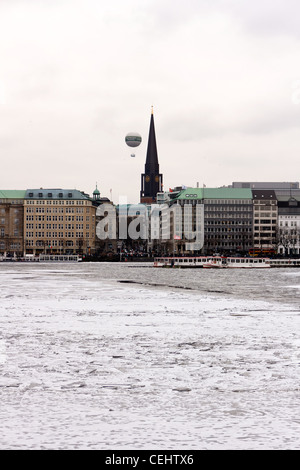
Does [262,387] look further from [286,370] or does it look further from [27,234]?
[27,234]

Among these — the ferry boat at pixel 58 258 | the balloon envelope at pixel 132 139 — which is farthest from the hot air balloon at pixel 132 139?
the ferry boat at pixel 58 258

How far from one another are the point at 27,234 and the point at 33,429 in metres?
188

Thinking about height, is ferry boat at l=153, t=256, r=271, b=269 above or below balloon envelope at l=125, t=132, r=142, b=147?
below

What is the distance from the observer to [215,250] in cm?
19888

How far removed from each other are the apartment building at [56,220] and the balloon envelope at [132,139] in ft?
205

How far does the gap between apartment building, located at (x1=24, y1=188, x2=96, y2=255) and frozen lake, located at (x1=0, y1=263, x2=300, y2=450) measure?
17304 centimetres

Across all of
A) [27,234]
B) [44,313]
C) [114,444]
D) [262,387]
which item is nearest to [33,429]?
[114,444]

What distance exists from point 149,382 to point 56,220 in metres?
186

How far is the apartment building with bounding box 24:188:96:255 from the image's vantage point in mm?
193500

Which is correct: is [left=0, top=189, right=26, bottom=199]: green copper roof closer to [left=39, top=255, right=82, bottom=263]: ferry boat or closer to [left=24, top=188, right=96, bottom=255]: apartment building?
[left=24, top=188, right=96, bottom=255]: apartment building

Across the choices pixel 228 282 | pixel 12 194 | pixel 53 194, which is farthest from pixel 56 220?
pixel 228 282

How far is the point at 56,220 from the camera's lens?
195 meters

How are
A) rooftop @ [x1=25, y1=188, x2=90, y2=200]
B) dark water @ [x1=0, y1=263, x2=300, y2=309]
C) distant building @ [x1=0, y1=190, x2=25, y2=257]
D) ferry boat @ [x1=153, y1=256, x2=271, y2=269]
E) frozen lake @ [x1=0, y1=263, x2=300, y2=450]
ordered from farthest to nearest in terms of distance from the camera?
1. rooftop @ [x1=25, y1=188, x2=90, y2=200]
2. distant building @ [x1=0, y1=190, x2=25, y2=257]
3. ferry boat @ [x1=153, y1=256, x2=271, y2=269]
4. dark water @ [x1=0, y1=263, x2=300, y2=309]
5. frozen lake @ [x1=0, y1=263, x2=300, y2=450]

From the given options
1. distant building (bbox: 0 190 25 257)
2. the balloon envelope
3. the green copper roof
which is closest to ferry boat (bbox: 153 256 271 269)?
the balloon envelope
